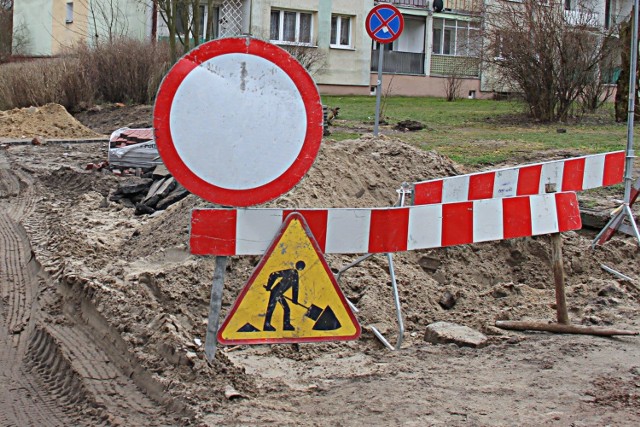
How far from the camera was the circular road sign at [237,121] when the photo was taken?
14.8 feet

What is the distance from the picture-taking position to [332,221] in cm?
494

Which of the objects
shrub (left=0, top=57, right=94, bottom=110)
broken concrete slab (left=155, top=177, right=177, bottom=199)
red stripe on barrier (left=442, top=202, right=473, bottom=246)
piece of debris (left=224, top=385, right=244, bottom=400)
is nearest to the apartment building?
shrub (left=0, top=57, right=94, bottom=110)

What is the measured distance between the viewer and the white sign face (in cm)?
452

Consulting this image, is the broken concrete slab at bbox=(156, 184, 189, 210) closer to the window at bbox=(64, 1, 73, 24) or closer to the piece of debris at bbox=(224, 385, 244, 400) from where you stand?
the piece of debris at bbox=(224, 385, 244, 400)

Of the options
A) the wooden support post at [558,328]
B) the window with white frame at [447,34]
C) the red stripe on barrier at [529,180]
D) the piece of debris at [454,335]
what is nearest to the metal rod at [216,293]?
the piece of debris at [454,335]

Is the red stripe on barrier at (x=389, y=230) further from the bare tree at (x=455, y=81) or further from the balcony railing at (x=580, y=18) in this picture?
the bare tree at (x=455, y=81)

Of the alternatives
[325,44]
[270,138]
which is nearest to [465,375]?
[270,138]

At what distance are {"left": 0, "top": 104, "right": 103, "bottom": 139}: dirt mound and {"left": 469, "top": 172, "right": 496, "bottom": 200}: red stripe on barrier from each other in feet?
44.4

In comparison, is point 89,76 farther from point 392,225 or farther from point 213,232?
point 213,232

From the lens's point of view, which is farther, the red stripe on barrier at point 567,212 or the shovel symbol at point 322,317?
the red stripe on barrier at point 567,212

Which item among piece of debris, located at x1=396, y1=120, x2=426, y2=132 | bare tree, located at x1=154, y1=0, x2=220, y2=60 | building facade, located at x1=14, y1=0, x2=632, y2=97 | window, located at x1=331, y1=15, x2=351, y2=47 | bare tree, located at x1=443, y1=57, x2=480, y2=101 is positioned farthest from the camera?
window, located at x1=331, y1=15, x2=351, y2=47

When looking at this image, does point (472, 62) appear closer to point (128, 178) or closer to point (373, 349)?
point (128, 178)

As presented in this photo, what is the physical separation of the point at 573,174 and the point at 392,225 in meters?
3.11

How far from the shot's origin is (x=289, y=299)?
15.6 ft
